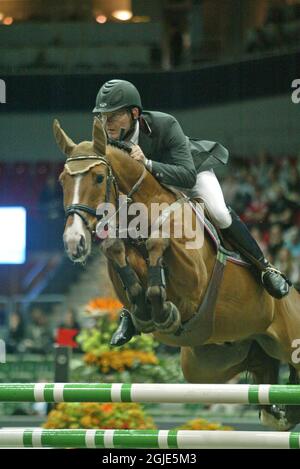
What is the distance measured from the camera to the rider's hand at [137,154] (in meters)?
2.92

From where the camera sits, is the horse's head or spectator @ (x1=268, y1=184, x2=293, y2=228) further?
spectator @ (x1=268, y1=184, x2=293, y2=228)

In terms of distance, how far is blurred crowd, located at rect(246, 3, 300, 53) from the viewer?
5.16m

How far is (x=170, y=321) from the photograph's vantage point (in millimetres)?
2910

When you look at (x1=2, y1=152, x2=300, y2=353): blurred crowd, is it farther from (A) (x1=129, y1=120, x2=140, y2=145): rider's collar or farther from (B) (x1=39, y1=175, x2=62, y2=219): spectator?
(A) (x1=129, y1=120, x2=140, y2=145): rider's collar

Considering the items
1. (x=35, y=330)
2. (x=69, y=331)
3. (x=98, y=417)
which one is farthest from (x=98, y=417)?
(x=35, y=330)

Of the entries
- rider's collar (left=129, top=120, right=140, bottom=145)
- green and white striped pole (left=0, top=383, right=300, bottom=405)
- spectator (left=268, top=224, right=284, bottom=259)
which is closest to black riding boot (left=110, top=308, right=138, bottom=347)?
green and white striped pole (left=0, top=383, right=300, bottom=405)

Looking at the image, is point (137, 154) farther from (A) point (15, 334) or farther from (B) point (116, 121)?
(A) point (15, 334)

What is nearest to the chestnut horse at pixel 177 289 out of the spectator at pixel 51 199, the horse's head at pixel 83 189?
the horse's head at pixel 83 189

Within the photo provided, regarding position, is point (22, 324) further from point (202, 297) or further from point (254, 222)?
point (202, 297)

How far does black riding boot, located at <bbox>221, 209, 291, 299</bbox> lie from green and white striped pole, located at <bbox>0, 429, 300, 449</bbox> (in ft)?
1.95

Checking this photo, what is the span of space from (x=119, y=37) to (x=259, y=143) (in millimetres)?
984

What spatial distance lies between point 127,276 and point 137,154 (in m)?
0.39

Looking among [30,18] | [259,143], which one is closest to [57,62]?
[30,18]

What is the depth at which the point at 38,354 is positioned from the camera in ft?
18.4
